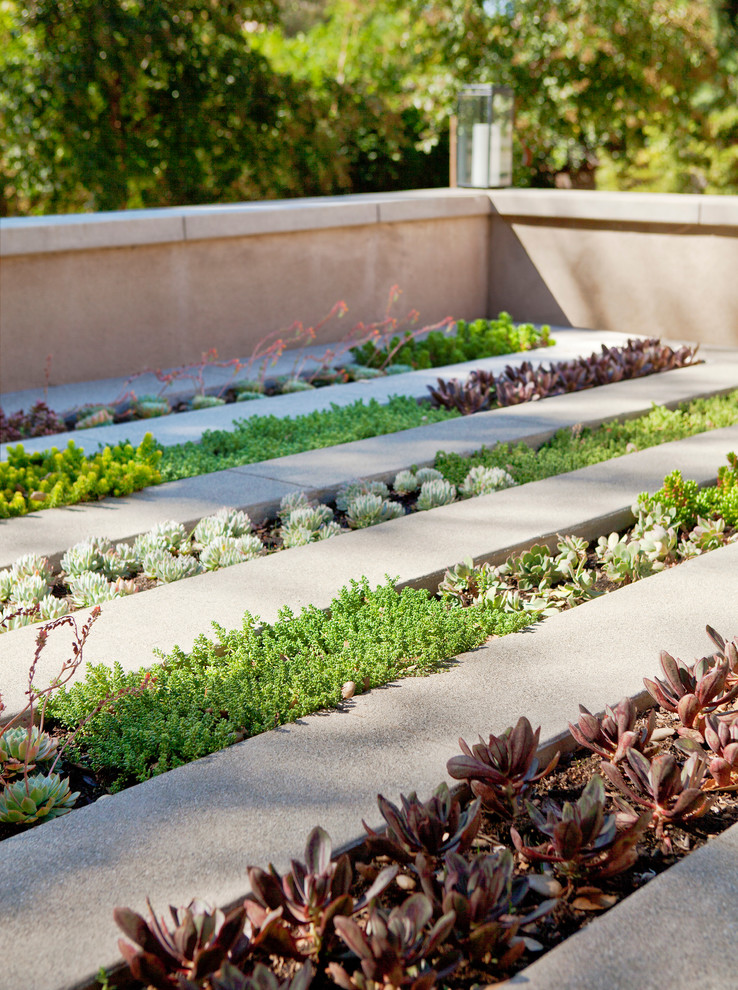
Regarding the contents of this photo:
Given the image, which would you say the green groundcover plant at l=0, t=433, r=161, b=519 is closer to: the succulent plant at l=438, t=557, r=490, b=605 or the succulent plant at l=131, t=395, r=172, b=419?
the succulent plant at l=131, t=395, r=172, b=419

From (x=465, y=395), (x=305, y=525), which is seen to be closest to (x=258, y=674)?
(x=305, y=525)

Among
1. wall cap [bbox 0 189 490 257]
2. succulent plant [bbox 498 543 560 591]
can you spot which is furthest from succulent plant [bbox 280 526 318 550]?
wall cap [bbox 0 189 490 257]

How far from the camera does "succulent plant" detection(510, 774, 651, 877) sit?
75.3 inches

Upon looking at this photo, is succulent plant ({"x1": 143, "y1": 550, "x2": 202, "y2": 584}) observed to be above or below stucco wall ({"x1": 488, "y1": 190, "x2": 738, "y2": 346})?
below

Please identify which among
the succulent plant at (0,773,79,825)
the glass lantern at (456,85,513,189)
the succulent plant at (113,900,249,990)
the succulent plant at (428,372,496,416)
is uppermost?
the glass lantern at (456,85,513,189)

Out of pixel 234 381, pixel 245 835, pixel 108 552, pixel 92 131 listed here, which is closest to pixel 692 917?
pixel 245 835

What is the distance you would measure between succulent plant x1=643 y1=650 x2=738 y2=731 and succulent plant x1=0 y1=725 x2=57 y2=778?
1.44 meters

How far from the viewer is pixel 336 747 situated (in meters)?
2.39

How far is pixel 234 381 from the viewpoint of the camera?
22.7 feet

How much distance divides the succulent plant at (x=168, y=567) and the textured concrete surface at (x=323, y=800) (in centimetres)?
118

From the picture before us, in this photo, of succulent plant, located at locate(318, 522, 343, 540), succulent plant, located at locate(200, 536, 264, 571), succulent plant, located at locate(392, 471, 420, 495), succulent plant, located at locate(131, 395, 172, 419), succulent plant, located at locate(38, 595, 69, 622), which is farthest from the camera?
succulent plant, located at locate(131, 395, 172, 419)

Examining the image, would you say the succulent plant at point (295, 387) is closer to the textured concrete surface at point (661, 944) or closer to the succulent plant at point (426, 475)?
the succulent plant at point (426, 475)

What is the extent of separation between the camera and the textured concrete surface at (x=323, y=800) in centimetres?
175

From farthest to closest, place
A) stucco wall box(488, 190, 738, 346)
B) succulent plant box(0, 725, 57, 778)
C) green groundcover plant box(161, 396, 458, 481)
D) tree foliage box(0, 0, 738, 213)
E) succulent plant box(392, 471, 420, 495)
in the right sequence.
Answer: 1. tree foliage box(0, 0, 738, 213)
2. stucco wall box(488, 190, 738, 346)
3. green groundcover plant box(161, 396, 458, 481)
4. succulent plant box(392, 471, 420, 495)
5. succulent plant box(0, 725, 57, 778)
